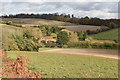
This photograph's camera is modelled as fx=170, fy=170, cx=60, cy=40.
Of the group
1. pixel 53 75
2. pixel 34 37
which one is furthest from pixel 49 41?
pixel 53 75

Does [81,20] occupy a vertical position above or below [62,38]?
above

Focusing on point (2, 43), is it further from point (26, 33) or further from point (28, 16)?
point (28, 16)

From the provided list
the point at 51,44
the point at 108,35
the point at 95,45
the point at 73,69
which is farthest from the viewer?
the point at 108,35

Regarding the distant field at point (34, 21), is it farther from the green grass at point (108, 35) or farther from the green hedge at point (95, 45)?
the green grass at point (108, 35)

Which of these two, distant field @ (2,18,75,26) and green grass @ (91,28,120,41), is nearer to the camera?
green grass @ (91,28,120,41)

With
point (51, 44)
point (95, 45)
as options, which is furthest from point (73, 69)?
point (95, 45)

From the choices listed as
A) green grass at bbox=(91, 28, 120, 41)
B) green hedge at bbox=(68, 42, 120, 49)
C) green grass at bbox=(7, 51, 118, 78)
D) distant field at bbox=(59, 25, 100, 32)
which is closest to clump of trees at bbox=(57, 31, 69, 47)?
green hedge at bbox=(68, 42, 120, 49)

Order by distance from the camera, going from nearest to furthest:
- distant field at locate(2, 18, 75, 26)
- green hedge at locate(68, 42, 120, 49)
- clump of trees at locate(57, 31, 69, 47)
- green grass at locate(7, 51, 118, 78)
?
1. green grass at locate(7, 51, 118, 78)
2. clump of trees at locate(57, 31, 69, 47)
3. green hedge at locate(68, 42, 120, 49)
4. distant field at locate(2, 18, 75, 26)

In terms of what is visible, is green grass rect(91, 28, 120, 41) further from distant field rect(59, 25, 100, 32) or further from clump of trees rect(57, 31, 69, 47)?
clump of trees rect(57, 31, 69, 47)

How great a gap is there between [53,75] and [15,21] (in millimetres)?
19031

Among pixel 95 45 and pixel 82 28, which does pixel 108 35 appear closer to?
pixel 95 45

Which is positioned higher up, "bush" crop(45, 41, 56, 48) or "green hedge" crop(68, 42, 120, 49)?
"bush" crop(45, 41, 56, 48)

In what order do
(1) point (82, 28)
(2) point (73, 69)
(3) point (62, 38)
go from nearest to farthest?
(2) point (73, 69) < (3) point (62, 38) < (1) point (82, 28)

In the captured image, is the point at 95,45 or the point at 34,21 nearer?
the point at 95,45
